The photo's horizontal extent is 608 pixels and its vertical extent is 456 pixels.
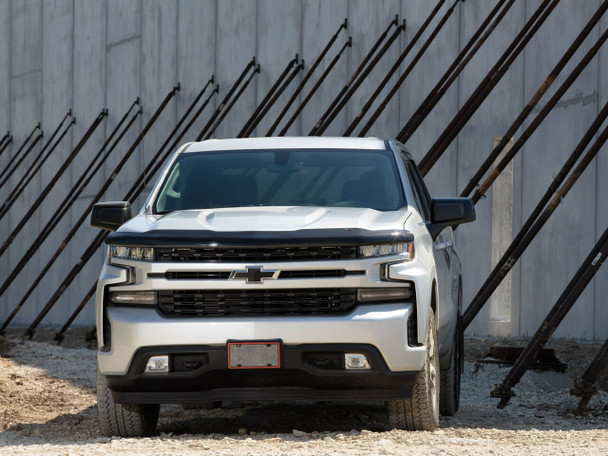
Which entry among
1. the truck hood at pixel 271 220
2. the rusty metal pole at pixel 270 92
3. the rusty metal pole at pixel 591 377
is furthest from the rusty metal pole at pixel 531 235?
the rusty metal pole at pixel 270 92

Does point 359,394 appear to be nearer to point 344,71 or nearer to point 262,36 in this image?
point 344,71

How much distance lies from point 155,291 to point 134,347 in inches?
12.3

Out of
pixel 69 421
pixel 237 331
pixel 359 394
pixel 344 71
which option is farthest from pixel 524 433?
pixel 344 71

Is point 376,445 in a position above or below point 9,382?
above

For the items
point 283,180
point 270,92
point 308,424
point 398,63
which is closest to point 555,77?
point 398,63

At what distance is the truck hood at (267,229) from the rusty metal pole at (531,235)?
14.3 feet

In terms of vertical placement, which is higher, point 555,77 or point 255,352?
point 555,77

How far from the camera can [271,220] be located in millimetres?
6672

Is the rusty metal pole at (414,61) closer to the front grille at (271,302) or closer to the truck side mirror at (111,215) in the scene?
the truck side mirror at (111,215)

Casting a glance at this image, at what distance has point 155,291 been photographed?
648 centimetres

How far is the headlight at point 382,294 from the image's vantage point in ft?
20.9

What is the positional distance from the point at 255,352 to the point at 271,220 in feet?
2.48

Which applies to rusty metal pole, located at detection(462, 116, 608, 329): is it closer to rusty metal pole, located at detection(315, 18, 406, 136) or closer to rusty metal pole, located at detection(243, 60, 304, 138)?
Result: rusty metal pole, located at detection(315, 18, 406, 136)

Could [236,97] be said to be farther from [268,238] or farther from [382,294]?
[382,294]
